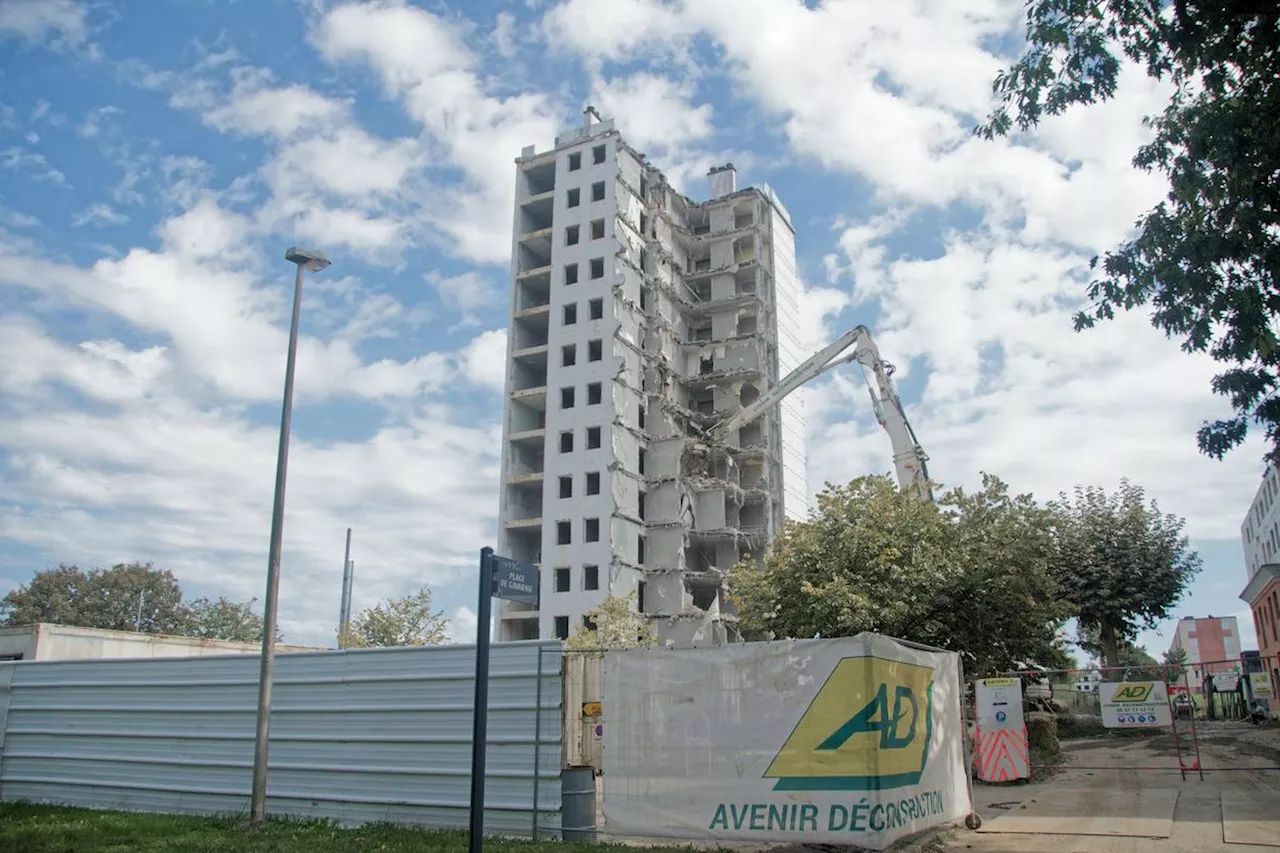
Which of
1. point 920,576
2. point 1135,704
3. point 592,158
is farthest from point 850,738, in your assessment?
point 592,158

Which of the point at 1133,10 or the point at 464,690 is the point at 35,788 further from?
the point at 1133,10

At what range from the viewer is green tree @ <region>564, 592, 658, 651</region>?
150ft

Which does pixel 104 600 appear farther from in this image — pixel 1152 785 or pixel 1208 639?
pixel 1208 639

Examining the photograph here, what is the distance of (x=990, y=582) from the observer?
28.0 meters

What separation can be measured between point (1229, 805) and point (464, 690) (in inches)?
493

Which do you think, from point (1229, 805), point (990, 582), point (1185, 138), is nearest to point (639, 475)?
point (990, 582)

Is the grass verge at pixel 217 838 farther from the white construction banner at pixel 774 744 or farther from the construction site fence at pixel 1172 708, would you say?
the construction site fence at pixel 1172 708

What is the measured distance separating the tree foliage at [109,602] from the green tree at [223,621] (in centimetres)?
12

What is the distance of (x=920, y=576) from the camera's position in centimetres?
2691

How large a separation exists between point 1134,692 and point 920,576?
19.4 ft

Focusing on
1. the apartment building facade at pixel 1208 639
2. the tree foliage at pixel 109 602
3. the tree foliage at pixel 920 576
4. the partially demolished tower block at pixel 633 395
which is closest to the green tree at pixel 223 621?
the tree foliage at pixel 109 602

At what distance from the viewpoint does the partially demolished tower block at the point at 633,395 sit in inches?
2163

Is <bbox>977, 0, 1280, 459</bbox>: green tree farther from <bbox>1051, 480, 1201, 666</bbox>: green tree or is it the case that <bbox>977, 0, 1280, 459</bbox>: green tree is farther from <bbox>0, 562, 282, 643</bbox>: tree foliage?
<bbox>0, 562, 282, 643</bbox>: tree foliage

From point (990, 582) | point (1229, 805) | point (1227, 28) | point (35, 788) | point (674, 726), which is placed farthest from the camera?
point (990, 582)
